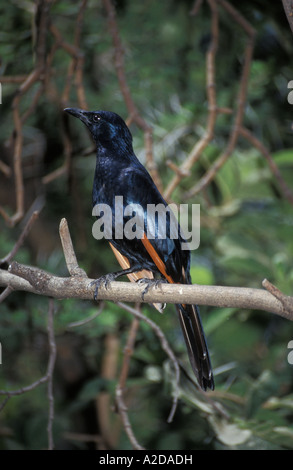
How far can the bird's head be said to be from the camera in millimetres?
2432

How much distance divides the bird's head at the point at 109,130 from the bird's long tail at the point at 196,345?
2.64ft

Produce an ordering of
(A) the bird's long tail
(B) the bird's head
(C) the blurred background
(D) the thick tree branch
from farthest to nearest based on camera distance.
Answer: (C) the blurred background
(B) the bird's head
(A) the bird's long tail
(D) the thick tree branch

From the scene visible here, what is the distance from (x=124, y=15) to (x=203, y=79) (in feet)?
2.53

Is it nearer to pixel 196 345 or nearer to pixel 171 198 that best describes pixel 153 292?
pixel 196 345

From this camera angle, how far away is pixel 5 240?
11.2 ft

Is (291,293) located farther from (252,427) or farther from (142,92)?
(142,92)

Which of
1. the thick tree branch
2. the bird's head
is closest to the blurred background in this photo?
the bird's head

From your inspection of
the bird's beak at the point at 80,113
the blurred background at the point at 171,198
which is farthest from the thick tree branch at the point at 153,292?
the bird's beak at the point at 80,113

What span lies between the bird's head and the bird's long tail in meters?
0.80

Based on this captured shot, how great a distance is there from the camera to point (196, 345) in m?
2.11

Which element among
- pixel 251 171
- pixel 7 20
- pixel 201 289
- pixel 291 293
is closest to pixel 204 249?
pixel 251 171

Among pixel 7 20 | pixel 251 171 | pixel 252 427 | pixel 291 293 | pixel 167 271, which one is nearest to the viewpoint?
pixel 167 271

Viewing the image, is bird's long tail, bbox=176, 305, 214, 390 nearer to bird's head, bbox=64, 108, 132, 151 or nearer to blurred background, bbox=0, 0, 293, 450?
blurred background, bbox=0, 0, 293, 450

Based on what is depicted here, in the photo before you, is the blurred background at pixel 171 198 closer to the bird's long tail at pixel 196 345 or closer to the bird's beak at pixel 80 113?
the bird's beak at pixel 80 113
